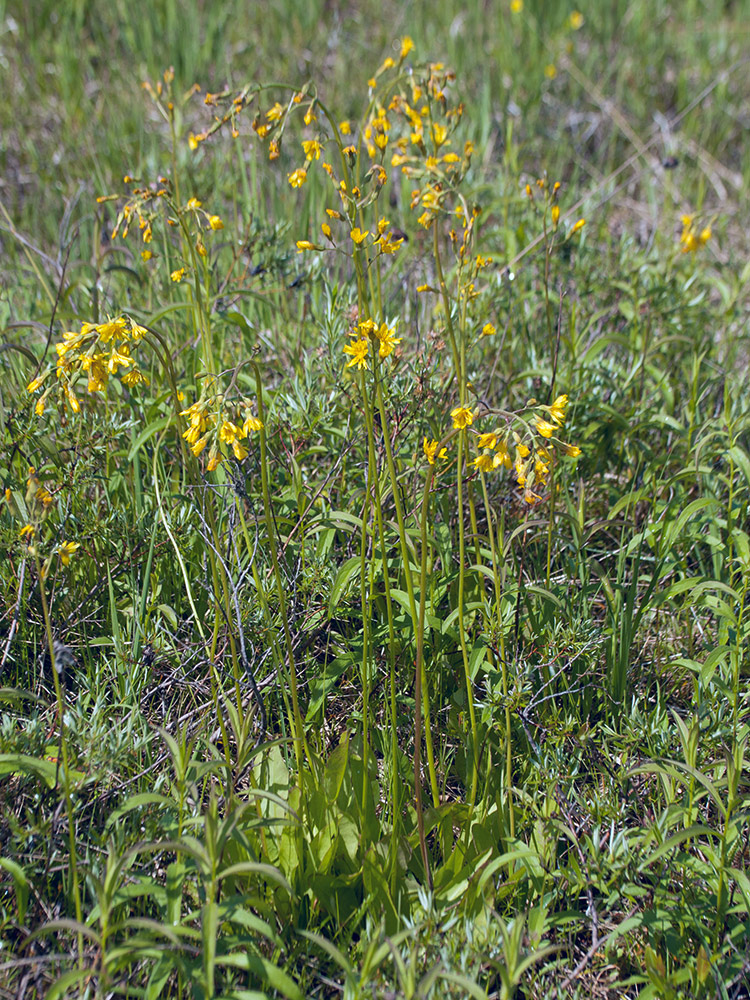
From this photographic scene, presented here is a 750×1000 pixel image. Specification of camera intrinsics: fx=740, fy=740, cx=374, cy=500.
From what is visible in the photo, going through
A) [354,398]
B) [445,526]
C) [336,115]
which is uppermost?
[336,115]

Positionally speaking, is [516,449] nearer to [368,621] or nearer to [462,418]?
[462,418]

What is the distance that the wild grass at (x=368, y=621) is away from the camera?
4.67 feet

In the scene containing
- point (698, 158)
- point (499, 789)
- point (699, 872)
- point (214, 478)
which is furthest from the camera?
point (698, 158)

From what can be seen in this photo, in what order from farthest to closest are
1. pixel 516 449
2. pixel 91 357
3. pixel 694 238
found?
1. pixel 694 238
2. pixel 91 357
3. pixel 516 449

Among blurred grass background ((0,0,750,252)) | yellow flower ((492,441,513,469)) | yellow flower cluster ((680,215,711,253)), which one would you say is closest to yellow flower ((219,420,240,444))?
yellow flower ((492,441,513,469))

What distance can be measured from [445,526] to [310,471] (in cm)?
55

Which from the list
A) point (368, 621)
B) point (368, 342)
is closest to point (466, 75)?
point (368, 342)

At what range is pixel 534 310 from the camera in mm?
2980

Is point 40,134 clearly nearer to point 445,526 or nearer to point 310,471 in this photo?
point 310,471

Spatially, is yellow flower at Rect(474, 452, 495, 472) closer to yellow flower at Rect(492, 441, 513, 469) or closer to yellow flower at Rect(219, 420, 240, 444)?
yellow flower at Rect(492, 441, 513, 469)

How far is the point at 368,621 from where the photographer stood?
182cm

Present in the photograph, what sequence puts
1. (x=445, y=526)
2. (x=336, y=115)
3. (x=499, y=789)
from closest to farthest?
(x=499, y=789)
(x=445, y=526)
(x=336, y=115)

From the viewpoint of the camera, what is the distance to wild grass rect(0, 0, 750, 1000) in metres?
1.42

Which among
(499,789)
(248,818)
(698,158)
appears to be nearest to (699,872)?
(499,789)
